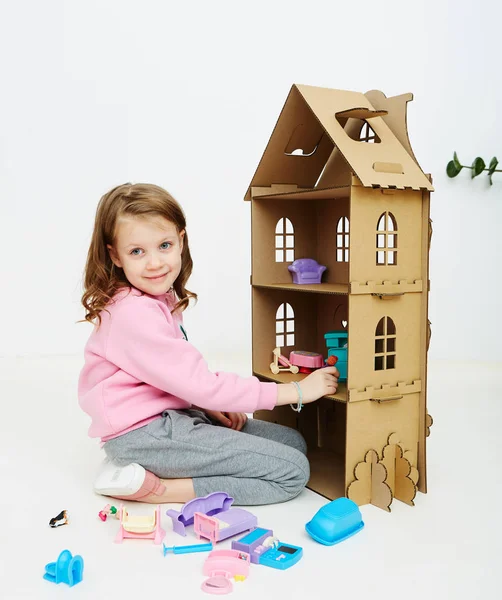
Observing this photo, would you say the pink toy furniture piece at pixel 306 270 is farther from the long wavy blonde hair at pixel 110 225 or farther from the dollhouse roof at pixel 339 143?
the long wavy blonde hair at pixel 110 225

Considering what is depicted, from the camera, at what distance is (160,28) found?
9.19 feet

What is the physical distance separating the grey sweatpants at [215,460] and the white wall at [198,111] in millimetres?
1500

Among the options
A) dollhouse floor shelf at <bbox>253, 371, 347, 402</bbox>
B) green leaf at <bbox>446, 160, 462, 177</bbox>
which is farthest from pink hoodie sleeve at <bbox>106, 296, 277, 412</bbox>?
green leaf at <bbox>446, 160, 462, 177</bbox>

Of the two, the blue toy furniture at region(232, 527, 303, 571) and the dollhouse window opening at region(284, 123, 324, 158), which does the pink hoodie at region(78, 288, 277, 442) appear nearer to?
the blue toy furniture at region(232, 527, 303, 571)

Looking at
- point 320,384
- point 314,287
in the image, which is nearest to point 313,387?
point 320,384

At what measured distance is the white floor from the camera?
1.12m

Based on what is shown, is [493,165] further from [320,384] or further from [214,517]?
[214,517]

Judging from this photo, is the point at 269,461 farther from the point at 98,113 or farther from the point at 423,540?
the point at 98,113

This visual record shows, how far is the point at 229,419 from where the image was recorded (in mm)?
1747

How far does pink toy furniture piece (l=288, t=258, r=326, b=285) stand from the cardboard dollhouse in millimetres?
56

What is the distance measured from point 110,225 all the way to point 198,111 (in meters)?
1.46

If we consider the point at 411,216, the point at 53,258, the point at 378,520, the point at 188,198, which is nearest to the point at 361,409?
the point at 378,520

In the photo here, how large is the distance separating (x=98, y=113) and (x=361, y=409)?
1920 millimetres

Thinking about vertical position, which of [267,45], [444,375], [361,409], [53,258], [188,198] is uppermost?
[267,45]
